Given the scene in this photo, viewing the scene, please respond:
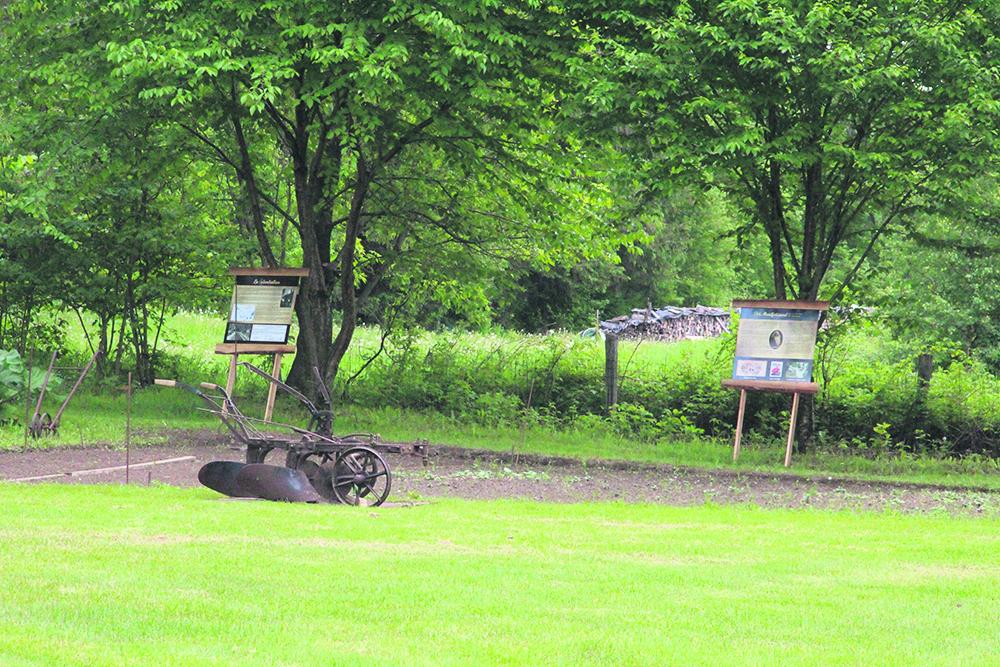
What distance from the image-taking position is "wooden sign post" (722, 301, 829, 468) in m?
21.6

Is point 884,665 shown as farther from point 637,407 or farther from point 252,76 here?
point 637,407

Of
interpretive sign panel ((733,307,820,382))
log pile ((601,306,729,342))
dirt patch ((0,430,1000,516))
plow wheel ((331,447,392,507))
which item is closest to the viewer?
→ plow wheel ((331,447,392,507))

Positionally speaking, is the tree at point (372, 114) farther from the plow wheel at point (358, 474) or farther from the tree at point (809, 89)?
the plow wheel at point (358, 474)

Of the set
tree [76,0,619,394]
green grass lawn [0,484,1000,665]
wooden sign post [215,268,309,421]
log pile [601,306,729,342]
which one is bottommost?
green grass lawn [0,484,1000,665]

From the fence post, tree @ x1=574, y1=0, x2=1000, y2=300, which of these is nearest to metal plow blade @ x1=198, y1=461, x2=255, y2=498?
tree @ x1=574, y1=0, x2=1000, y2=300

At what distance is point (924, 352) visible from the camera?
25234 mm

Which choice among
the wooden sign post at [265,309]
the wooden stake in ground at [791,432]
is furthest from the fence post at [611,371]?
the wooden sign post at [265,309]

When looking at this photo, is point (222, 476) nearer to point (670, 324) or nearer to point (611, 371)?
point (611, 371)

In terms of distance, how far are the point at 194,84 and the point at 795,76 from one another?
28.1 feet

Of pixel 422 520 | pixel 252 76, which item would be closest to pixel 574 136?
pixel 252 76

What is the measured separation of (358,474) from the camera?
48.2 ft

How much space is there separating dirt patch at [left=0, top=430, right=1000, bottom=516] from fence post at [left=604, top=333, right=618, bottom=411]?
493cm

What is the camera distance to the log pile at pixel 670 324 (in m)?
41.2

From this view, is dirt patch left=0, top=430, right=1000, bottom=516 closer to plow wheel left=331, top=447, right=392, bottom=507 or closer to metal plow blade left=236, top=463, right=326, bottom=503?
plow wheel left=331, top=447, right=392, bottom=507
